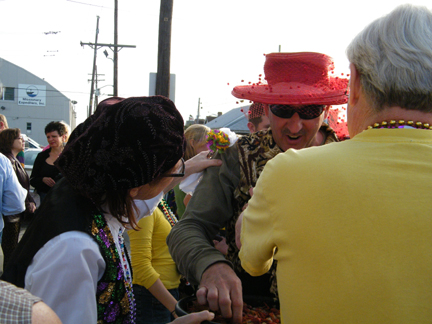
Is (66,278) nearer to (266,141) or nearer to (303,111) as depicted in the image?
(266,141)

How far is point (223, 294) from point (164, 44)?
22.6 ft

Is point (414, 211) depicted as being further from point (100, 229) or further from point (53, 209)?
point (53, 209)

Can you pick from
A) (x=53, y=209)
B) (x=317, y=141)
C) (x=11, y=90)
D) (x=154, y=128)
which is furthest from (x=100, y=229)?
(x=11, y=90)

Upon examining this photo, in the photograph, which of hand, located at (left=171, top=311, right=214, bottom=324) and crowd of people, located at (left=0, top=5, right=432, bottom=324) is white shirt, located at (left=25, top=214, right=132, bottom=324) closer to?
crowd of people, located at (left=0, top=5, right=432, bottom=324)

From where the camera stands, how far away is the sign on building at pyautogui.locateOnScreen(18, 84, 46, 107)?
53.2 m

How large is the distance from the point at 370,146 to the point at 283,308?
0.53m

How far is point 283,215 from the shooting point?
1.14 m

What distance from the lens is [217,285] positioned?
157cm

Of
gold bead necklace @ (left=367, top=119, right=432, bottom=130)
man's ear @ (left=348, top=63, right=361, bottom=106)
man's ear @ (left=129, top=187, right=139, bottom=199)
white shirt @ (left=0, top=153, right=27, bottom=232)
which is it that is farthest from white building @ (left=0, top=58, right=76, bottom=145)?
gold bead necklace @ (left=367, top=119, right=432, bottom=130)

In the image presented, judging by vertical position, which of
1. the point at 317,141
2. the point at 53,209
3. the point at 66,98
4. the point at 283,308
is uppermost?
the point at 317,141

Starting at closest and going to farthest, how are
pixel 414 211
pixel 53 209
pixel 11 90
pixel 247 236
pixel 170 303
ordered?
pixel 414 211
pixel 247 236
pixel 53 209
pixel 170 303
pixel 11 90

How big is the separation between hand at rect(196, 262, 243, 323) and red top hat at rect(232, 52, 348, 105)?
109 centimetres

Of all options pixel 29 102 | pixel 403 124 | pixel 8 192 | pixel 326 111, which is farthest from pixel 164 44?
pixel 29 102

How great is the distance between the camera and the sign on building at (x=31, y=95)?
53.2 metres
